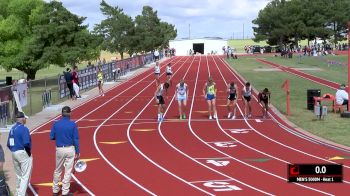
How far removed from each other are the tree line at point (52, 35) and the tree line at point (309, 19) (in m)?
41.2

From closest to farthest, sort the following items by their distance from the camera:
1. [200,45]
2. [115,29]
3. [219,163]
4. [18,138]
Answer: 1. [18,138]
2. [219,163]
3. [115,29]
4. [200,45]

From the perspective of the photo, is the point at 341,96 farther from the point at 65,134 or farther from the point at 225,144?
the point at 65,134

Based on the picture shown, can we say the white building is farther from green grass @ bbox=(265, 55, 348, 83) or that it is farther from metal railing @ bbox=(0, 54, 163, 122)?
metal railing @ bbox=(0, 54, 163, 122)

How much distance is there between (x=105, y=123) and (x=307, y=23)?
88.2 meters

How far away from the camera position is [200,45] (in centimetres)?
12188

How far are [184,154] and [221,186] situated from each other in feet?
12.3

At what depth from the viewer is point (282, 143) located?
17047mm

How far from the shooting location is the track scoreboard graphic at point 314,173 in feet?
35.1

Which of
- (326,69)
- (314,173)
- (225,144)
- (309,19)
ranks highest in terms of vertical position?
(309,19)

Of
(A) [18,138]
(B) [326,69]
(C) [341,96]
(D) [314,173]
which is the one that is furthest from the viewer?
(B) [326,69]

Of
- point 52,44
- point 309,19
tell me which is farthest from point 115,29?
point 309,19

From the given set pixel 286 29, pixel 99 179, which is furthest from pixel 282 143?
pixel 286 29

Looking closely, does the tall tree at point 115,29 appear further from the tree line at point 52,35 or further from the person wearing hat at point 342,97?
the person wearing hat at point 342,97

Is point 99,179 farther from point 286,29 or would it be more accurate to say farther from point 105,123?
point 286,29
